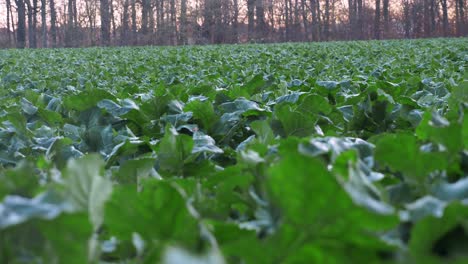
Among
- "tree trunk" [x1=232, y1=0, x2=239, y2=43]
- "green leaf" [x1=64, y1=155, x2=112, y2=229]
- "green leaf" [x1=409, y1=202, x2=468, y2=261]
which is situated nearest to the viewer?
"green leaf" [x1=409, y1=202, x2=468, y2=261]

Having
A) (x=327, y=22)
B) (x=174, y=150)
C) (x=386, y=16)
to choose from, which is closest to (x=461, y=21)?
(x=386, y=16)

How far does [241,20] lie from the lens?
163 feet

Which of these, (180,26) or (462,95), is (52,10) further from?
(462,95)

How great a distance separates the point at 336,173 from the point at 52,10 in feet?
165

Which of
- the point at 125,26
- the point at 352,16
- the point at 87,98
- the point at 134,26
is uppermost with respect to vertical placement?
the point at 352,16

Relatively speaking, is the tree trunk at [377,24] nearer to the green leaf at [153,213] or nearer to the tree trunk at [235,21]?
the tree trunk at [235,21]

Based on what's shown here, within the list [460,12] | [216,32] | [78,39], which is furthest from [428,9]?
[78,39]

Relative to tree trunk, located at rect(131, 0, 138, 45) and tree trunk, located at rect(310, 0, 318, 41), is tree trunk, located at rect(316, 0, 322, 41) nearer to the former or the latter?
tree trunk, located at rect(310, 0, 318, 41)

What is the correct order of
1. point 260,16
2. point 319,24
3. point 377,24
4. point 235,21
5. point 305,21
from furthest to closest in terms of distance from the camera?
1. point 260,16
2. point 305,21
3. point 235,21
4. point 319,24
5. point 377,24

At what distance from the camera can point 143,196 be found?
2.20ft

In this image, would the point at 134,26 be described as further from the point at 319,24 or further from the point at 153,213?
the point at 153,213

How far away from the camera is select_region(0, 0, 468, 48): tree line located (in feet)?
153

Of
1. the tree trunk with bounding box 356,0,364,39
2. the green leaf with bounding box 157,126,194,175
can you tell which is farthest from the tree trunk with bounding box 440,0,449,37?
the green leaf with bounding box 157,126,194,175

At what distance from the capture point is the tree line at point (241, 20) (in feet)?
153
